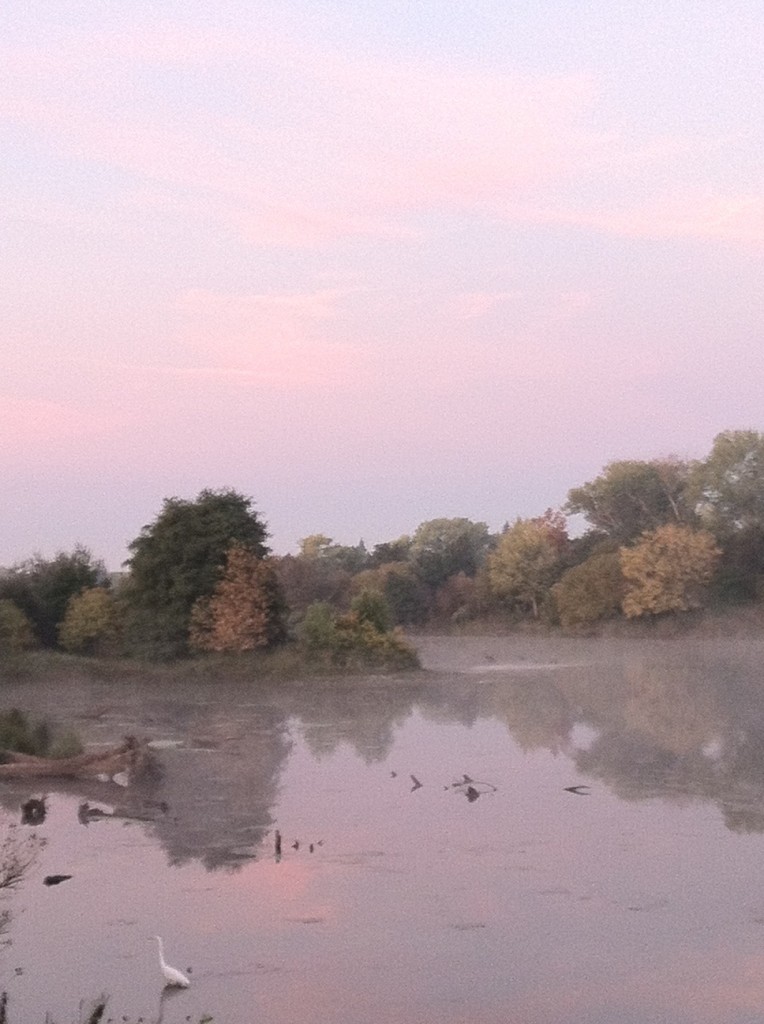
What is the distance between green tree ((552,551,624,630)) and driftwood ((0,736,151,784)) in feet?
154

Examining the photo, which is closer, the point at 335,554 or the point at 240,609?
the point at 240,609

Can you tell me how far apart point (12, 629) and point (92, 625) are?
2851 mm

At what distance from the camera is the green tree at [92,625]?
157 ft

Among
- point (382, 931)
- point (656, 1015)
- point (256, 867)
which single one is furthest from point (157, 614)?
point (656, 1015)

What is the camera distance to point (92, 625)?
47625 millimetres

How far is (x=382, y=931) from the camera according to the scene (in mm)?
12109

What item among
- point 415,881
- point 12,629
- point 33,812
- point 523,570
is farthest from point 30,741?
point 523,570

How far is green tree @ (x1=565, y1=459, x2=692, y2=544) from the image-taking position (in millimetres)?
79250

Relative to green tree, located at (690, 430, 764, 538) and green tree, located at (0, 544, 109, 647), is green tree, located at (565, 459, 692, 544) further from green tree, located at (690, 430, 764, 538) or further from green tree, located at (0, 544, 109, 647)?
green tree, located at (0, 544, 109, 647)

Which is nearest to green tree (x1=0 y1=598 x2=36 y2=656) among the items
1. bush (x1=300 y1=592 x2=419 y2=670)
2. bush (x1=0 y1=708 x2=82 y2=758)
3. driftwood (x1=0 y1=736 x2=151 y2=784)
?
bush (x1=300 y1=592 x2=419 y2=670)

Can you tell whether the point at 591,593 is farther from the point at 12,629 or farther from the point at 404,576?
the point at 12,629

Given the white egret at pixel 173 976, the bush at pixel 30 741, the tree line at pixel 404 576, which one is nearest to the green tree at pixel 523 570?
the tree line at pixel 404 576

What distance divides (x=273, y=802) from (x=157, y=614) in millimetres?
26891

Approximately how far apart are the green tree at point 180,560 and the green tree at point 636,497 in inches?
1503
